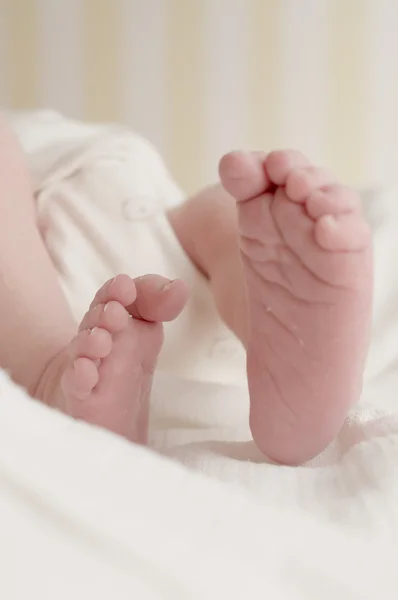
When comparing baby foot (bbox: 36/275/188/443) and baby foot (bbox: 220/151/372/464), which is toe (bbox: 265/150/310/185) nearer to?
baby foot (bbox: 220/151/372/464)

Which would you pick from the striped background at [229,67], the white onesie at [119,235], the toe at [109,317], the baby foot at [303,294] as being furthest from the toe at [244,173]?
the striped background at [229,67]

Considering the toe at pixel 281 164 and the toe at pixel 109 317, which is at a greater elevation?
the toe at pixel 281 164

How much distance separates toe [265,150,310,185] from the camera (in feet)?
1.69

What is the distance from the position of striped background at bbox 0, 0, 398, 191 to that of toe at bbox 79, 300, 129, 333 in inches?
38.7

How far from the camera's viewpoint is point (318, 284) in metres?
0.51

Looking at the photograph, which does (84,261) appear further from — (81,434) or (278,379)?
(81,434)

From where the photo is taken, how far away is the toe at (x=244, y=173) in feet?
1.70

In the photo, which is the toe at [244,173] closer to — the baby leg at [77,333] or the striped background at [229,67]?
the baby leg at [77,333]

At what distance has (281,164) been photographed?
51 centimetres

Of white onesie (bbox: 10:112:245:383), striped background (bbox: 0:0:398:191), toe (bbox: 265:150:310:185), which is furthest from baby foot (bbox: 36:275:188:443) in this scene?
striped background (bbox: 0:0:398:191)

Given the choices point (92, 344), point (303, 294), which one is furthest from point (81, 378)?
point (303, 294)

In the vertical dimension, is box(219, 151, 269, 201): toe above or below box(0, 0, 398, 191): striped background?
above

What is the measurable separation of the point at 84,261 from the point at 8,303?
0.17 metres

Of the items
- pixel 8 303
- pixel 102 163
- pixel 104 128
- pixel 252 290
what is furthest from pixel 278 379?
pixel 104 128
